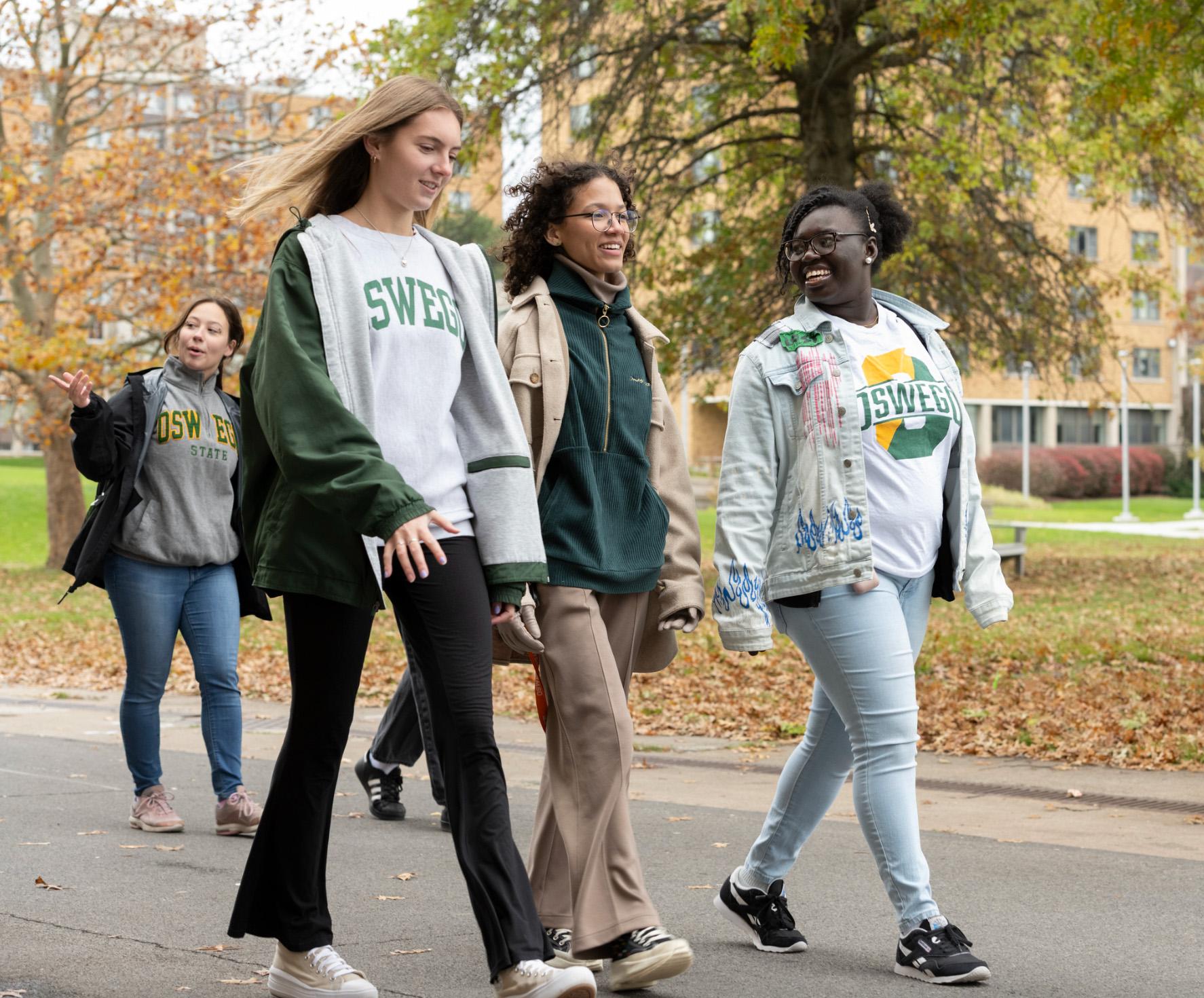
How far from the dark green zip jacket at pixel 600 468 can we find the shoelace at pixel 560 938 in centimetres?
91

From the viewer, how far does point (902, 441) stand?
421 centimetres

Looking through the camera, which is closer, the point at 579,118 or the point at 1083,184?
the point at 579,118

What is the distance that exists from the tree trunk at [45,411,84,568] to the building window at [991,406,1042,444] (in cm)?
4686

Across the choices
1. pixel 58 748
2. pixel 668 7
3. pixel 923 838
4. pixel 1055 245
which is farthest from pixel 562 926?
pixel 1055 245

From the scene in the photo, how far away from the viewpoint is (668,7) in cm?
1667

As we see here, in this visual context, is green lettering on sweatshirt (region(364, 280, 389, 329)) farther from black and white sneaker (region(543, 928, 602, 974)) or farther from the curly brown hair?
black and white sneaker (region(543, 928, 602, 974))

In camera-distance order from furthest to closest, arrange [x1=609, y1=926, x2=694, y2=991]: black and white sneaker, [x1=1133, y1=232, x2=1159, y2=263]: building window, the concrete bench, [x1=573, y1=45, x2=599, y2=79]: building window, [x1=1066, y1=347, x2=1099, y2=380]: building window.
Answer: [x1=1133, y1=232, x2=1159, y2=263]: building window → the concrete bench → [x1=1066, y1=347, x2=1099, y2=380]: building window → [x1=573, y1=45, x2=599, y2=79]: building window → [x1=609, y1=926, x2=694, y2=991]: black and white sneaker

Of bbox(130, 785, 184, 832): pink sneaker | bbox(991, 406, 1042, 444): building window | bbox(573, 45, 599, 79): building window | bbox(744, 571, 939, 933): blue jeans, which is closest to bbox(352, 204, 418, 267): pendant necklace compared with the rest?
bbox(744, 571, 939, 933): blue jeans

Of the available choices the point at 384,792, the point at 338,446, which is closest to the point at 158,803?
the point at 384,792

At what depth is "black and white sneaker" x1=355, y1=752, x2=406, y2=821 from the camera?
6762mm

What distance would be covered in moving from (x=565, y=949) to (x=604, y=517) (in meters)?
1.12

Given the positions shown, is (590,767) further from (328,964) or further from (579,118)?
(579,118)

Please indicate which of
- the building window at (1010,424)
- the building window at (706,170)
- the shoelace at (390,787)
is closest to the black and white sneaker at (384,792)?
the shoelace at (390,787)

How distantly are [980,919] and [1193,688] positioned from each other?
19.1ft
